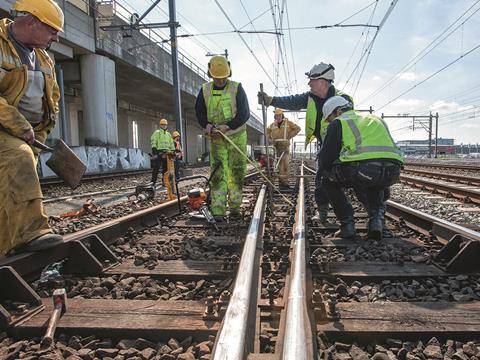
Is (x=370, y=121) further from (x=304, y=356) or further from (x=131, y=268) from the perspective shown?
(x=304, y=356)

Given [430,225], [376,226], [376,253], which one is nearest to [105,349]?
[376,253]

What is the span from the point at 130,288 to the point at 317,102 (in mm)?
3661

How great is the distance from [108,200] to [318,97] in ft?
17.9

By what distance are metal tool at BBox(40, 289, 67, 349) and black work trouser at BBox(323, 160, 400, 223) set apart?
276 cm

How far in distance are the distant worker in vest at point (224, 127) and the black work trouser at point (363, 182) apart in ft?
4.77

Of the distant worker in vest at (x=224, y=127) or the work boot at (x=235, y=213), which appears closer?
the distant worker in vest at (x=224, y=127)

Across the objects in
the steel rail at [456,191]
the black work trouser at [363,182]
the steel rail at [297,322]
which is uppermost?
the black work trouser at [363,182]

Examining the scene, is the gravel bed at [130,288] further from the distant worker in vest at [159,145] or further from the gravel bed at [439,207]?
the distant worker in vest at [159,145]

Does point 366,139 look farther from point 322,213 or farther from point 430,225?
point 322,213

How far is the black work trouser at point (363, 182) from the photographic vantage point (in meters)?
3.95

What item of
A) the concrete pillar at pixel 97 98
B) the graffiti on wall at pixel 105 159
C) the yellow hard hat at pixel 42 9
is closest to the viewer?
the yellow hard hat at pixel 42 9

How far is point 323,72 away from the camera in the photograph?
4969mm

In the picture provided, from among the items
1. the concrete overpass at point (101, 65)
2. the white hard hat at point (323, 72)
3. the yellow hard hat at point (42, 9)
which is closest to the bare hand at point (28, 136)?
the yellow hard hat at point (42, 9)

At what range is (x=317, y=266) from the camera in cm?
296
